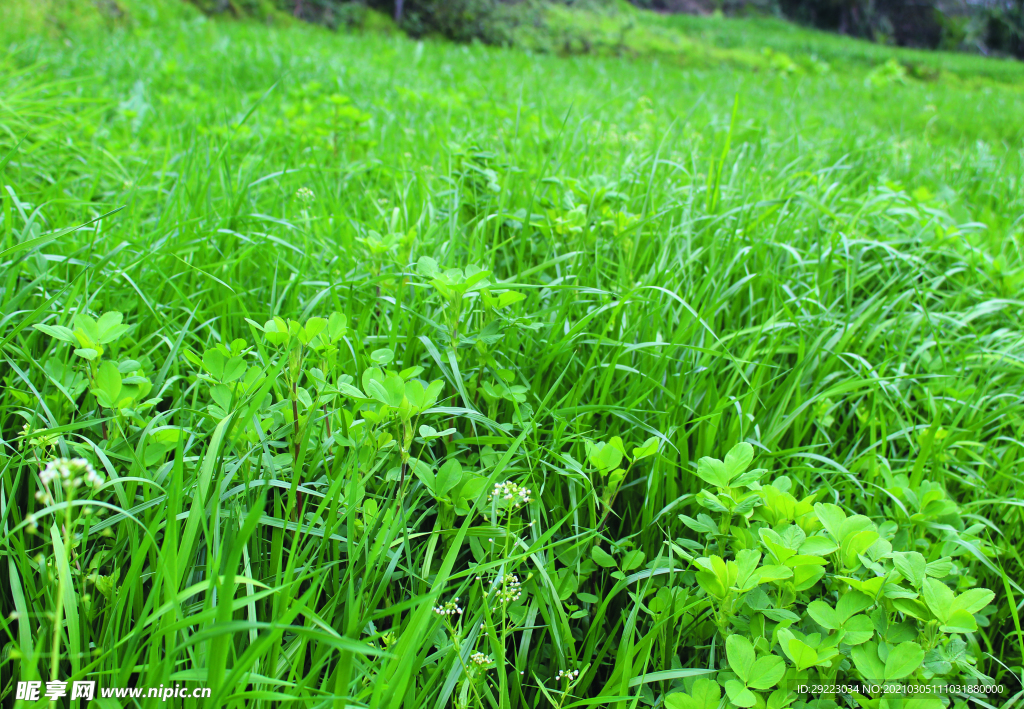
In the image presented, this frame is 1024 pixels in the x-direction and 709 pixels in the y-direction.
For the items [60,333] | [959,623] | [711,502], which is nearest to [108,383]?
[60,333]

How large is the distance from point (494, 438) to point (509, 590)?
296mm

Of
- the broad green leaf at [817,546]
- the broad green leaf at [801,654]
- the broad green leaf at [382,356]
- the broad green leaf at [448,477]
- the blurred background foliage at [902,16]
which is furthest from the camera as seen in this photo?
the blurred background foliage at [902,16]

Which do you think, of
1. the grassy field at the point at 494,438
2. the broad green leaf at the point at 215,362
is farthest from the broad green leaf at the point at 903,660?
the broad green leaf at the point at 215,362

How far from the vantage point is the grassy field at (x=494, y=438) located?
0.84m

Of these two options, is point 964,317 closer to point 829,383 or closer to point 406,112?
point 829,383

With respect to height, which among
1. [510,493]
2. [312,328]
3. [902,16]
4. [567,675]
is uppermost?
[902,16]

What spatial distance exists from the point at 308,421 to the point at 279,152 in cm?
214

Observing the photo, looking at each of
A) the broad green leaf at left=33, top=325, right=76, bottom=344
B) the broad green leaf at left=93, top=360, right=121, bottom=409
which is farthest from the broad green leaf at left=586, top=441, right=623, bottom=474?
the broad green leaf at left=33, top=325, right=76, bottom=344

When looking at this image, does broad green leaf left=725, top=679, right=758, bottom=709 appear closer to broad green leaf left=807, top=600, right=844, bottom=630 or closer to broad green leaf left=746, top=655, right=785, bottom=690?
broad green leaf left=746, top=655, right=785, bottom=690

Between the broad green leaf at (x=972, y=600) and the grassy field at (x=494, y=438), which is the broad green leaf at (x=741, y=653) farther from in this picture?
the broad green leaf at (x=972, y=600)

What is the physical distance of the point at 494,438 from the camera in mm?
1145

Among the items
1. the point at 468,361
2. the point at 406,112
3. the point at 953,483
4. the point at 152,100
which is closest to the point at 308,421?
the point at 468,361

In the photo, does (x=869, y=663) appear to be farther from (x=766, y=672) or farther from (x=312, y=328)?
(x=312, y=328)

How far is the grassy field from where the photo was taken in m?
0.84
